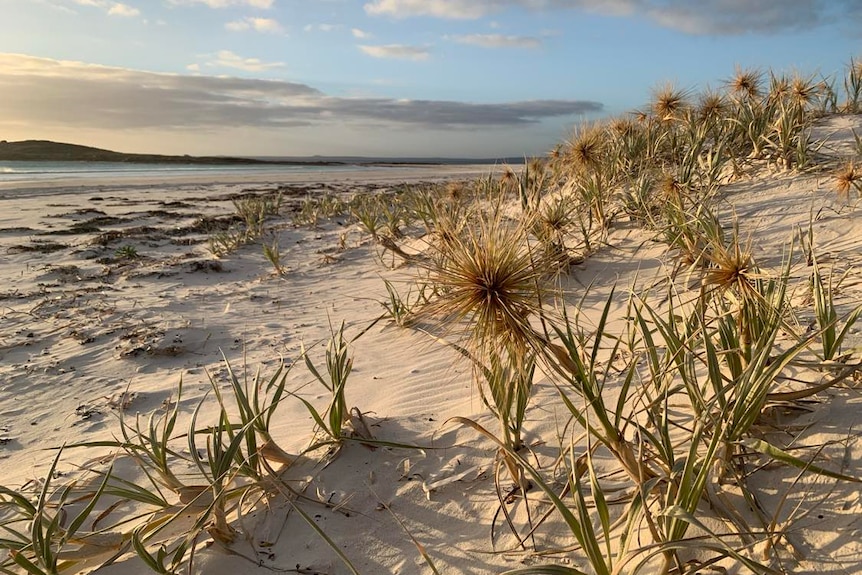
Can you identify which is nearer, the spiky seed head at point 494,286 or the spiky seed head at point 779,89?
the spiky seed head at point 494,286

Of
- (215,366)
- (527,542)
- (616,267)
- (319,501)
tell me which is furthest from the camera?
(616,267)

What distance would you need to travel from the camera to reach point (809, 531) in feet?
4.95

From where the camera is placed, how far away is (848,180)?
4199 mm

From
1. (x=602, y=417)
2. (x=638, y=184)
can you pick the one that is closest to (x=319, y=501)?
(x=602, y=417)

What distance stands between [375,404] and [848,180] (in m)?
4.36

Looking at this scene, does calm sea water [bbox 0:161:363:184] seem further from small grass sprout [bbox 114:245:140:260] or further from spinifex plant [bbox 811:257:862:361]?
spinifex plant [bbox 811:257:862:361]

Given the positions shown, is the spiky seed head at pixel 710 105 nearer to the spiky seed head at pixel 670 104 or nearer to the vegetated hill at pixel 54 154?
the spiky seed head at pixel 670 104

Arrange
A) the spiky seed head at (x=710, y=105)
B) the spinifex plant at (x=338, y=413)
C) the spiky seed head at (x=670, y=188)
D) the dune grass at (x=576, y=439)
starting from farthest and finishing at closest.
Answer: the spiky seed head at (x=710, y=105) → the spiky seed head at (x=670, y=188) → the spinifex plant at (x=338, y=413) → the dune grass at (x=576, y=439)

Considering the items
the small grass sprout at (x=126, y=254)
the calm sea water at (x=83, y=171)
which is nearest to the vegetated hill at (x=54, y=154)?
the calm sea water at (x=83, y=171)

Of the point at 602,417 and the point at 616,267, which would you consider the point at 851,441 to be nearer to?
the point at 602,417

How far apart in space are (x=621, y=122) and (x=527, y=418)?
702cm

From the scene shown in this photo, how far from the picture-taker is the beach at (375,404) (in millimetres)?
1720

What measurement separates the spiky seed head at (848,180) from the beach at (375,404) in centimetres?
14

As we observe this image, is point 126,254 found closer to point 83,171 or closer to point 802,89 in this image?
point 802,89
